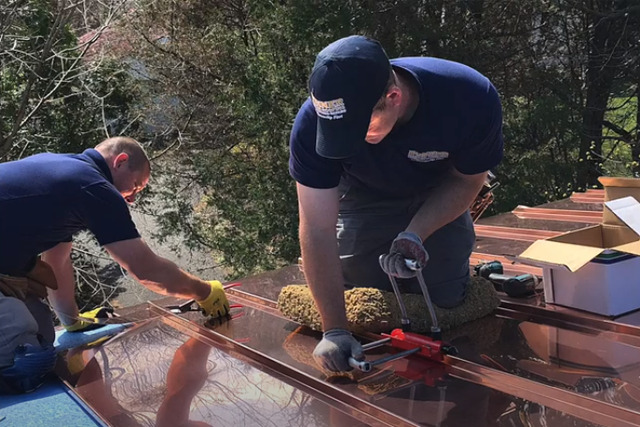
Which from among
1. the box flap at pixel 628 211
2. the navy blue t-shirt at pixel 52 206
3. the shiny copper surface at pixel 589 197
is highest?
the navy blue t-shirt at pixel 52 206

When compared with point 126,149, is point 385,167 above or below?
below

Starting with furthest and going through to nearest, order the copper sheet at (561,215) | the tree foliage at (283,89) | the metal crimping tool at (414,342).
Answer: the tree foliage at (283,89)
the copper sheet at (561,215)
the metal crimping tool at (414,342)

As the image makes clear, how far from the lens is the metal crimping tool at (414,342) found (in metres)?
1.80

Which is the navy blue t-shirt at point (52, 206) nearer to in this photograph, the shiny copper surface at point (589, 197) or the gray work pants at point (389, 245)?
the gray work pants at point (389, 245)

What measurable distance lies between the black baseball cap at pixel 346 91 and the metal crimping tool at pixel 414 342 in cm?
43

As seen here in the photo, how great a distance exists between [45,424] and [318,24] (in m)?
5.42

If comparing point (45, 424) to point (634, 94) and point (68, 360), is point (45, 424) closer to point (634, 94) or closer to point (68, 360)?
point (68, 360)

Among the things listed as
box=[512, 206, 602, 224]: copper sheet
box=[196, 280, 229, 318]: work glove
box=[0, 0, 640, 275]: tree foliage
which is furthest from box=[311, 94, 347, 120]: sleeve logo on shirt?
box=[0, 0, 640, 275]: tree foliage

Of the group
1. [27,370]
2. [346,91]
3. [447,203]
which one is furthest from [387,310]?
[27,370]

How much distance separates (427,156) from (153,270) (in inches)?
40.2

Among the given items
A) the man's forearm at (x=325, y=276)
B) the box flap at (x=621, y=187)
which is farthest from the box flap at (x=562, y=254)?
the man's forearm at (x=325, y=276)

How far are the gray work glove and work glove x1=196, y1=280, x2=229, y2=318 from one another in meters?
0.67

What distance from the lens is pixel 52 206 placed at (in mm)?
2088

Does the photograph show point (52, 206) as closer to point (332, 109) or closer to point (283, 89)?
point (332, 109)
